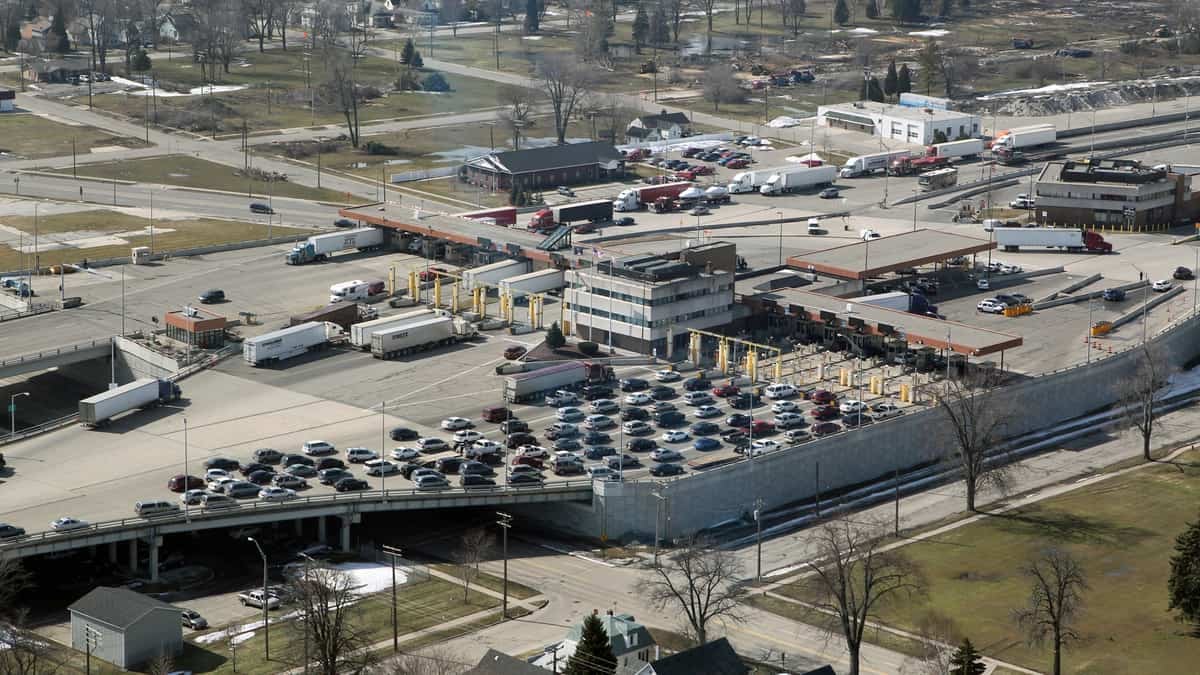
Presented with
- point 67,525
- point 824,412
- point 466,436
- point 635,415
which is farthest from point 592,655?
point 824,412

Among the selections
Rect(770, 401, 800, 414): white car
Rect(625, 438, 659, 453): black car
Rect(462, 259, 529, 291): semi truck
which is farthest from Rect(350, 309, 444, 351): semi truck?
Rect(770, 401, 800, 414): white car

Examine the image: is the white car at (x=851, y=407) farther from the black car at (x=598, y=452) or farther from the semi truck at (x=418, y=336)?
the semi truck at (x=418, y=336)

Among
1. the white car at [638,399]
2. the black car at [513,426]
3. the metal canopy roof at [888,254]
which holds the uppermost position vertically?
the metal canopy roof at [888,254]

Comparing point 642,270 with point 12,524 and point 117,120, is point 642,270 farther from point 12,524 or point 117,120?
point 117,120

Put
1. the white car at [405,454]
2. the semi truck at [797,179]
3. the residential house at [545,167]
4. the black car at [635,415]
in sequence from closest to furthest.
→ the white car at [405,454]
the black car at [635,415]
the semi truck at [797,179]
the residential house at [545,167]

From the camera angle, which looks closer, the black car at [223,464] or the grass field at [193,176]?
the black car at [223,464]

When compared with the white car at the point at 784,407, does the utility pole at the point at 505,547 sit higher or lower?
lower

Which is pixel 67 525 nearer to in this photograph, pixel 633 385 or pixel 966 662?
pixel 633 385

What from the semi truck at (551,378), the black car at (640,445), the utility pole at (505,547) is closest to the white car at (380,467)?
the utility pole at (505,547)
